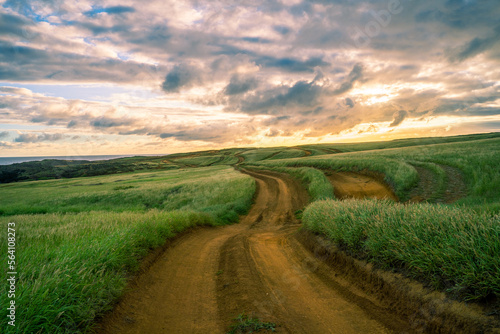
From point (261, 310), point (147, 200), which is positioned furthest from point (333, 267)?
point (147, 200)

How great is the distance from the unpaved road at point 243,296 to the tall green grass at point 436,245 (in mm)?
884

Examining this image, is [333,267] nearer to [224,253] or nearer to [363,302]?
[363,302]

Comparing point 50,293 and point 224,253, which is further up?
point 50,293

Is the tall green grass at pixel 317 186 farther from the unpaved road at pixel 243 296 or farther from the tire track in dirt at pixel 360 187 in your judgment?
the unpaved road at pixel 243 296

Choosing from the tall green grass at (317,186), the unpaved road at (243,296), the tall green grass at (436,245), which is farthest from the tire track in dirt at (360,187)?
the unpaved road at (243,296)

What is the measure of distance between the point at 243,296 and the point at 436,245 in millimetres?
3565

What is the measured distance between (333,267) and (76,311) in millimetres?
5481

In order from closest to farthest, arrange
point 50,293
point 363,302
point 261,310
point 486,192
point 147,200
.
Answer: point 50,293
point 261,310
point 363,302
point 486,192
point 147,200

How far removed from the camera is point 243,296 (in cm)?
495

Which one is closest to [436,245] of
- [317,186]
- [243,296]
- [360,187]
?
[243,296]

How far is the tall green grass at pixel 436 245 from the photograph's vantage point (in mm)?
3463

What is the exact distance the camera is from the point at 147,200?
88.1 ft

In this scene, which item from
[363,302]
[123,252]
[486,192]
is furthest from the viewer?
[486,192]

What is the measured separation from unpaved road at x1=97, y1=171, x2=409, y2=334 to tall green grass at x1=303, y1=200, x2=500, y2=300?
0.88 metres
